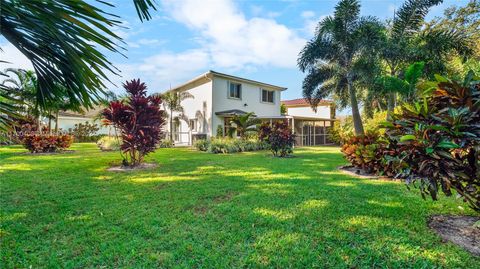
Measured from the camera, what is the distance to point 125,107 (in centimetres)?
925

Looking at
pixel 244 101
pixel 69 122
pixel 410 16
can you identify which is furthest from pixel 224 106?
pixel 69 122

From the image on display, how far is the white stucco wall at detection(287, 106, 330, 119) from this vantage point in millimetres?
29636

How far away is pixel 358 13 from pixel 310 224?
14.9 m

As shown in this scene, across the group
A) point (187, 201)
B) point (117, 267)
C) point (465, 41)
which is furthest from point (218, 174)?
point (465, 41)

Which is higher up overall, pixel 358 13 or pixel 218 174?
pixel 358 13

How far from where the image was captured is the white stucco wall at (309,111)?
97.2 feet

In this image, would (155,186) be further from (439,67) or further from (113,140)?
(439,67)

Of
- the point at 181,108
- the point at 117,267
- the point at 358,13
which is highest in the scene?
the point at 358,13

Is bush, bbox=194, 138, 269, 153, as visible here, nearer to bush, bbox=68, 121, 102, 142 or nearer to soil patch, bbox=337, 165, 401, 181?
soil patch, bbox=337, 165, 401, 181

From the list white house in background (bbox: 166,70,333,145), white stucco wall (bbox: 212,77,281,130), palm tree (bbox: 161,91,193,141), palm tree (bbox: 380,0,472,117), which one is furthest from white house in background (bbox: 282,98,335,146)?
palm tree (bbox: 161,91,193,141)

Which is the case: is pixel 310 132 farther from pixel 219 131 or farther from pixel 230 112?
pixel 219 131

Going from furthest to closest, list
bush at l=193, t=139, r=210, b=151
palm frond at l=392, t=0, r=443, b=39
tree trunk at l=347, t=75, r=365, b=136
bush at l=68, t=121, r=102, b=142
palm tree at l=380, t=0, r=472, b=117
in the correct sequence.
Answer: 1. bush at l=68, t=121, r=102, b=142
2. bush at l=193, t=139, r=210, b=151
3. tree trunk at l=347, t=75, r=365, b=136
4. palm frond at l=392, t=0, r=443, b=39
5. palm tree at l=380, t=0, r=472, b=117

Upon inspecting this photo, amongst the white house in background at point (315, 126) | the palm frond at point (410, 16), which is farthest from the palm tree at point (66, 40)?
the white house in background at point (315, 126)

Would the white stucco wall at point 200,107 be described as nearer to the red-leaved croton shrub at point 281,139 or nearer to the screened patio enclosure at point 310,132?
the screened patio enclosure at point 310,132
